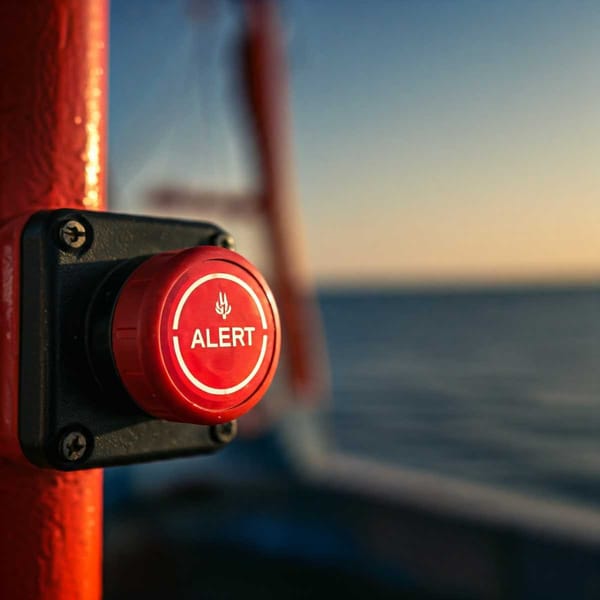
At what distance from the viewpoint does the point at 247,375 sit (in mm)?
372

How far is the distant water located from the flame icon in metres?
8.36

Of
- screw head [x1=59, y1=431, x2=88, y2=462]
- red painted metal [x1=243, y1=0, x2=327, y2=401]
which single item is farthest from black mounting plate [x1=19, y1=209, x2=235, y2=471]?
red painted metal [x1=243, y1=0, x2=327, y2=401]

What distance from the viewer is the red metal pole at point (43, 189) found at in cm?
37

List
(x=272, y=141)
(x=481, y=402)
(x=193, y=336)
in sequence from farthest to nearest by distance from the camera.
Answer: (x=481, y=402) < (x=272, y=141) < (x=193, y=336)

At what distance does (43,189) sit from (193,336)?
0.36ft

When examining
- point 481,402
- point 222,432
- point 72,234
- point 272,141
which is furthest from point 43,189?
point 481,402

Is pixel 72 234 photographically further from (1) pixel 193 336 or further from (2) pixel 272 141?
(2) pixel 272 141

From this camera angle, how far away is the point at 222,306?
1.22 feet

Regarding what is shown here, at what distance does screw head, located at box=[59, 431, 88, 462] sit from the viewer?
0.36 metres

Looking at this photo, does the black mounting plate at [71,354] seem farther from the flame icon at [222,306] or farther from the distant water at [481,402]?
the distant water at [481,402]

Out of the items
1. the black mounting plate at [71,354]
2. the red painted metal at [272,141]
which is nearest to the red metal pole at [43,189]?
the black mounting plate at [71,354]

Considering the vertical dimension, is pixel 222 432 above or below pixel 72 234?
below

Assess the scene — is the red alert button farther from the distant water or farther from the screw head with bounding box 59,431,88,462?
the distant water

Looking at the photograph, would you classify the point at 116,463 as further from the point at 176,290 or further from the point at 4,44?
the point at 4,44
